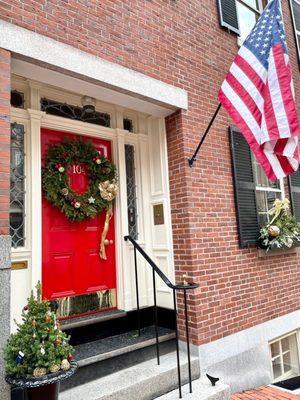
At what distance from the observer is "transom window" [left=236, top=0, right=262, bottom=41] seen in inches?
214

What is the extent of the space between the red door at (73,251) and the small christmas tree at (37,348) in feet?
3.90

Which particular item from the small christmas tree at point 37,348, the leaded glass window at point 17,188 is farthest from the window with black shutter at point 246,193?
the small christmas tree at point 37,348

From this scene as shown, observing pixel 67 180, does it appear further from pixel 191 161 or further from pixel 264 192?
pixel 264 192

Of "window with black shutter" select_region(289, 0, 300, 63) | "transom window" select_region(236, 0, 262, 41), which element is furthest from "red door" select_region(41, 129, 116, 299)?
"window with black shutter" select_region(289, 0, 300, 63)

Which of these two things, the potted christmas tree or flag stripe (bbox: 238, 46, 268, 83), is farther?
flag stripe (bbox: 238, 46, 268, 83)

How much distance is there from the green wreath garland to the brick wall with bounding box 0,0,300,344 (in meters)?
0.81

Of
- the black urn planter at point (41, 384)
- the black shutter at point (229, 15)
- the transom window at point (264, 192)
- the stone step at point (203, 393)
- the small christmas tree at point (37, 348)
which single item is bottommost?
the stone step at point (203, 393)

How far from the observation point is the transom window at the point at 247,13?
5.43 meters

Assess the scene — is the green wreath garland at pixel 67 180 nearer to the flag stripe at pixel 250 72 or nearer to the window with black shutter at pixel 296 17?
the flag stripe at pixel 250 72

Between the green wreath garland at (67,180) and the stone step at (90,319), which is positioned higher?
the green wreath garland at (67,180)

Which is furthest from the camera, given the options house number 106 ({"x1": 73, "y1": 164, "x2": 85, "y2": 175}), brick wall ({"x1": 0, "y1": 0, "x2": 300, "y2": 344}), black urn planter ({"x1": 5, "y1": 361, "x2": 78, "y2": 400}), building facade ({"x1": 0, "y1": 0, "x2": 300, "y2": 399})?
house number 106 ({"x1": 73, "y1": 164, "x2": 85, "y2": 175})

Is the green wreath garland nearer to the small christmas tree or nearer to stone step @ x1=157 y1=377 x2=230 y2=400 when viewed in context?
the small christmas tree

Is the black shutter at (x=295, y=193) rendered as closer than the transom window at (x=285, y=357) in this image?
No

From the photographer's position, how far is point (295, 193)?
5492 millimetres
